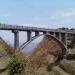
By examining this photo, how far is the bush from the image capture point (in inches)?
731

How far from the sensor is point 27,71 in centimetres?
1819

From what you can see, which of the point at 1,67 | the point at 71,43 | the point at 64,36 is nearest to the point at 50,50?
the point at 1,67

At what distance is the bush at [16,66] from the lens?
60.9 ft

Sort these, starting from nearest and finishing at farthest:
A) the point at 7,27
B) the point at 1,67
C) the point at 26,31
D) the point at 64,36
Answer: the point at 1,67 → the point at 7,27 → the point at 26,31 → the point at 64,36

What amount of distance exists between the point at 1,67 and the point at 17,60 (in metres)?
4.43

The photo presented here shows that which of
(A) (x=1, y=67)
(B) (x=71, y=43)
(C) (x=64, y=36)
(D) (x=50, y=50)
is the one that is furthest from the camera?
(B) (x=71, y=43)

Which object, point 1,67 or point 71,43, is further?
point 71,43

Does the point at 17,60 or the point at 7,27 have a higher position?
the point at 7,27

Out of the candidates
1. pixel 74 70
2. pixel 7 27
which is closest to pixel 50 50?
pixel 7 27

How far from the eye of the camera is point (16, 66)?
18547 mm

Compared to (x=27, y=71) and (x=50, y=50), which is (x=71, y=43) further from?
(x=27, y=71)

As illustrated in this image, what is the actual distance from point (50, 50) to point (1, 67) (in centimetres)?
1415

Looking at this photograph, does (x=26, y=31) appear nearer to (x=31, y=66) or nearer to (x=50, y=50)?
(x=50, y=50)

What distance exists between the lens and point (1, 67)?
891 inches
